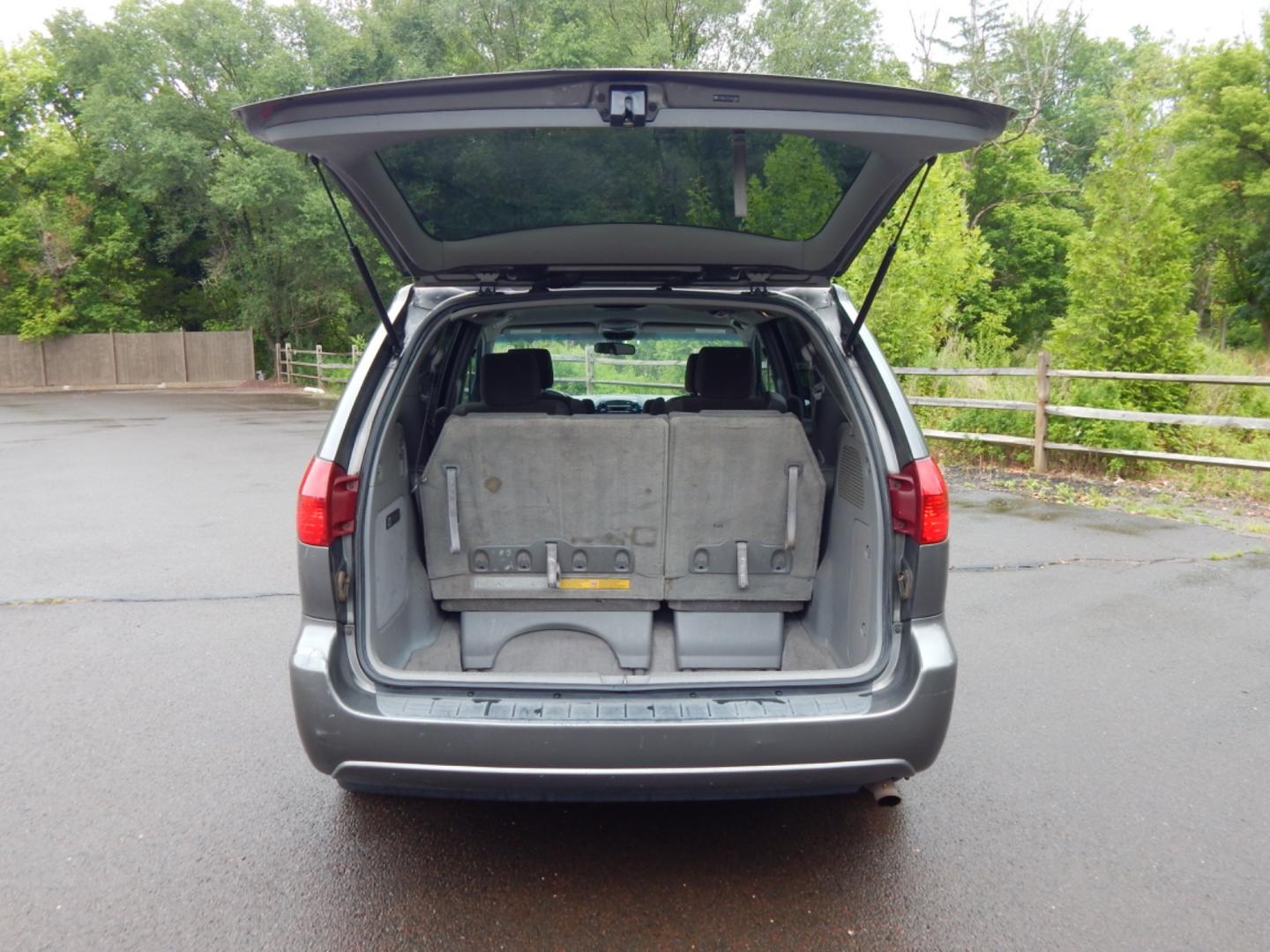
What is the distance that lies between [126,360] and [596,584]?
104ft

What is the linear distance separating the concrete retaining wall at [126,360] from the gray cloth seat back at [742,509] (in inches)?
1202

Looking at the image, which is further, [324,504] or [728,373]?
[728,373]

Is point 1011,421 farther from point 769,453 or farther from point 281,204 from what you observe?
point 281,204

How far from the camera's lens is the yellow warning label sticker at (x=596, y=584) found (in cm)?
345

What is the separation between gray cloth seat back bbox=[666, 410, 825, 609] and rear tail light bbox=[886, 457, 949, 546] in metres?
0.65

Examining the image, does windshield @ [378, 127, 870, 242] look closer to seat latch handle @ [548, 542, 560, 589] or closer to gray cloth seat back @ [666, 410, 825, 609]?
gray cloth seat back @ [666, 410, 825, 609]

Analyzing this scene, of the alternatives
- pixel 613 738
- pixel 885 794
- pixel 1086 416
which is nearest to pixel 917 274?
pixel 1086 416

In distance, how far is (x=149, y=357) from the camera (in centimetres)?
3017

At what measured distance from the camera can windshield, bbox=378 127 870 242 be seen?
2631 millimetres

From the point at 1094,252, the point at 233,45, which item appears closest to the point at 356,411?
the point at 1094,252

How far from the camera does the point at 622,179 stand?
290 centimetres

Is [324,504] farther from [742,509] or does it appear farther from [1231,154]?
[1231,154]

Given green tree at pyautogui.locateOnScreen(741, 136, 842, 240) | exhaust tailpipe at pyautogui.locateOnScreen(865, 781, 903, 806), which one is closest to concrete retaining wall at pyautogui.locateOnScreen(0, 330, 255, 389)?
green tree at pyautogui.locateOnScreen(741, 136, 842, 240)

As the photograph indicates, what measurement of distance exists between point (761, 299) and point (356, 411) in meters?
1.38
